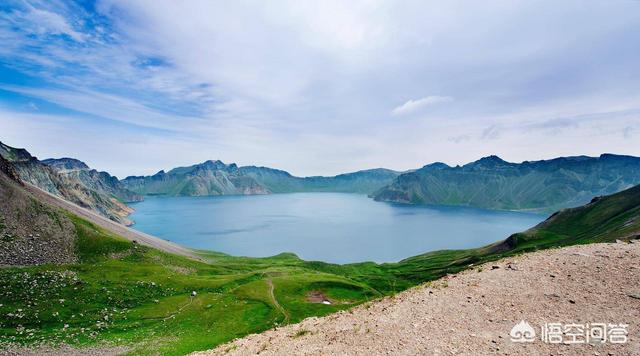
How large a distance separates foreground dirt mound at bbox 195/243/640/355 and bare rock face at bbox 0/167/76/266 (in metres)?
74.7

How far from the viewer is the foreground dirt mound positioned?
14438 millimetres

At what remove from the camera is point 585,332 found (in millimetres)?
14562

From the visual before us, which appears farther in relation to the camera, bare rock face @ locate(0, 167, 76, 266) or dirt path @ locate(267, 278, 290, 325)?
bare rock face @ locate(0, 167, 76, 266)

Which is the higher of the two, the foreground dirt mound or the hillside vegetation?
the foreground dirt mound

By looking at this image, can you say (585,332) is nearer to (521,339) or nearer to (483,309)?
(521,339)

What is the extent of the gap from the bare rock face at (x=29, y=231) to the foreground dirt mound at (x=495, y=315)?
7473cm

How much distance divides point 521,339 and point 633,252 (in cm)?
1420

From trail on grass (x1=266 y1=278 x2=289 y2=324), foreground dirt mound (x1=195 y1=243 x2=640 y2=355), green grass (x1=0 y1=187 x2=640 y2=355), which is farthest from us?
trail on grass (x1=266 y1=278 x2=289 y2=324)

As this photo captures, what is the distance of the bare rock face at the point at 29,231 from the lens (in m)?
69.9

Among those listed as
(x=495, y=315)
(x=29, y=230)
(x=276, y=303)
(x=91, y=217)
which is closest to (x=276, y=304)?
(x=276, y=303)

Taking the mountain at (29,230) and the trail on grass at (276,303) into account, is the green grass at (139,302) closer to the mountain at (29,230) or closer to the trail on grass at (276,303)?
the trail on grass at (276,303)

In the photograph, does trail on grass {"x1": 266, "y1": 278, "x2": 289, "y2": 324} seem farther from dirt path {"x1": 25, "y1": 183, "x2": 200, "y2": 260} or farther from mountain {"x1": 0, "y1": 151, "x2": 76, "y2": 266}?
dirt path {"x1": 25, "y1": 183, "x2": 200, "y2": 260}

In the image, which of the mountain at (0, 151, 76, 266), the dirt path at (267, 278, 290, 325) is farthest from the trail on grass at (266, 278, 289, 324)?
the mountain at (0, 151, 76, 266)

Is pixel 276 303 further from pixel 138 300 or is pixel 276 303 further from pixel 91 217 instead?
pixel 91 217
